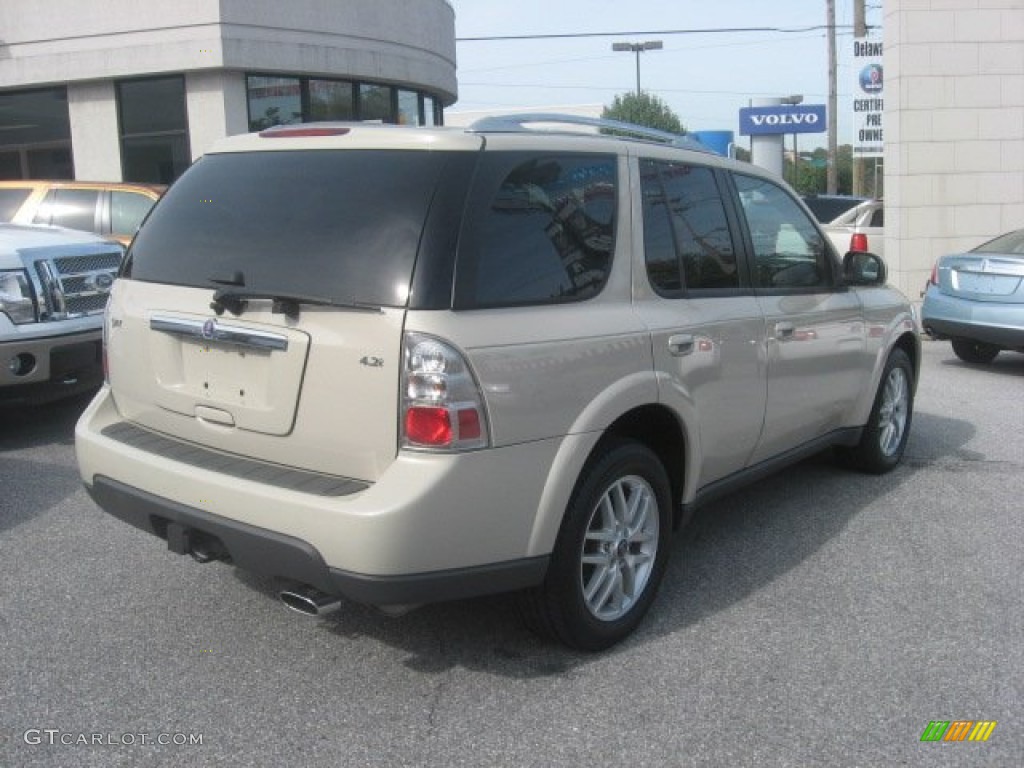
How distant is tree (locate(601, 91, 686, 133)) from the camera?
171ft

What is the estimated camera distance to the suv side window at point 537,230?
10.5 ft

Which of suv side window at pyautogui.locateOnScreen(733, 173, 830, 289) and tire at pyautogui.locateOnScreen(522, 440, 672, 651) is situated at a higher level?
suv side window at pyautogui.locateOnScreen(733, 173, 830, 289)

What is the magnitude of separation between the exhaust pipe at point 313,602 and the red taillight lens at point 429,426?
62cm

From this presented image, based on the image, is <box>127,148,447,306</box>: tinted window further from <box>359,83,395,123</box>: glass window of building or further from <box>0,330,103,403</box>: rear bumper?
<box>359,83,395,123</box>: glass window of building

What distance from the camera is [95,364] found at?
6754mm

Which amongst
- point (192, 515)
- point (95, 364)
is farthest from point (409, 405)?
point (95, 364)

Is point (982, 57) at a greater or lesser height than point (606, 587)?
greater

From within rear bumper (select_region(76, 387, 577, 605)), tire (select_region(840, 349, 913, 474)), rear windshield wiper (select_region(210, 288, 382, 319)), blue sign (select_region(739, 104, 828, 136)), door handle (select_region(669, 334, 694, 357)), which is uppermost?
blue sign (select_region(739, 104, 828, 136))

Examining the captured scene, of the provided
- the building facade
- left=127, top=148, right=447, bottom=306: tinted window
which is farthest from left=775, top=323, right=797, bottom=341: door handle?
the building facade

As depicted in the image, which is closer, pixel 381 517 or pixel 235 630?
pixel 381 517

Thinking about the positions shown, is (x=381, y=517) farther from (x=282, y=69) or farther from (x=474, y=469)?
(x=282, y=69)

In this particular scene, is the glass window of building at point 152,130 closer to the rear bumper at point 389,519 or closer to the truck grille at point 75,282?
the truck grille at point 75,282

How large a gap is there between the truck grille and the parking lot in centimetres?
189

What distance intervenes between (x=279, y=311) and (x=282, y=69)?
642 inches
